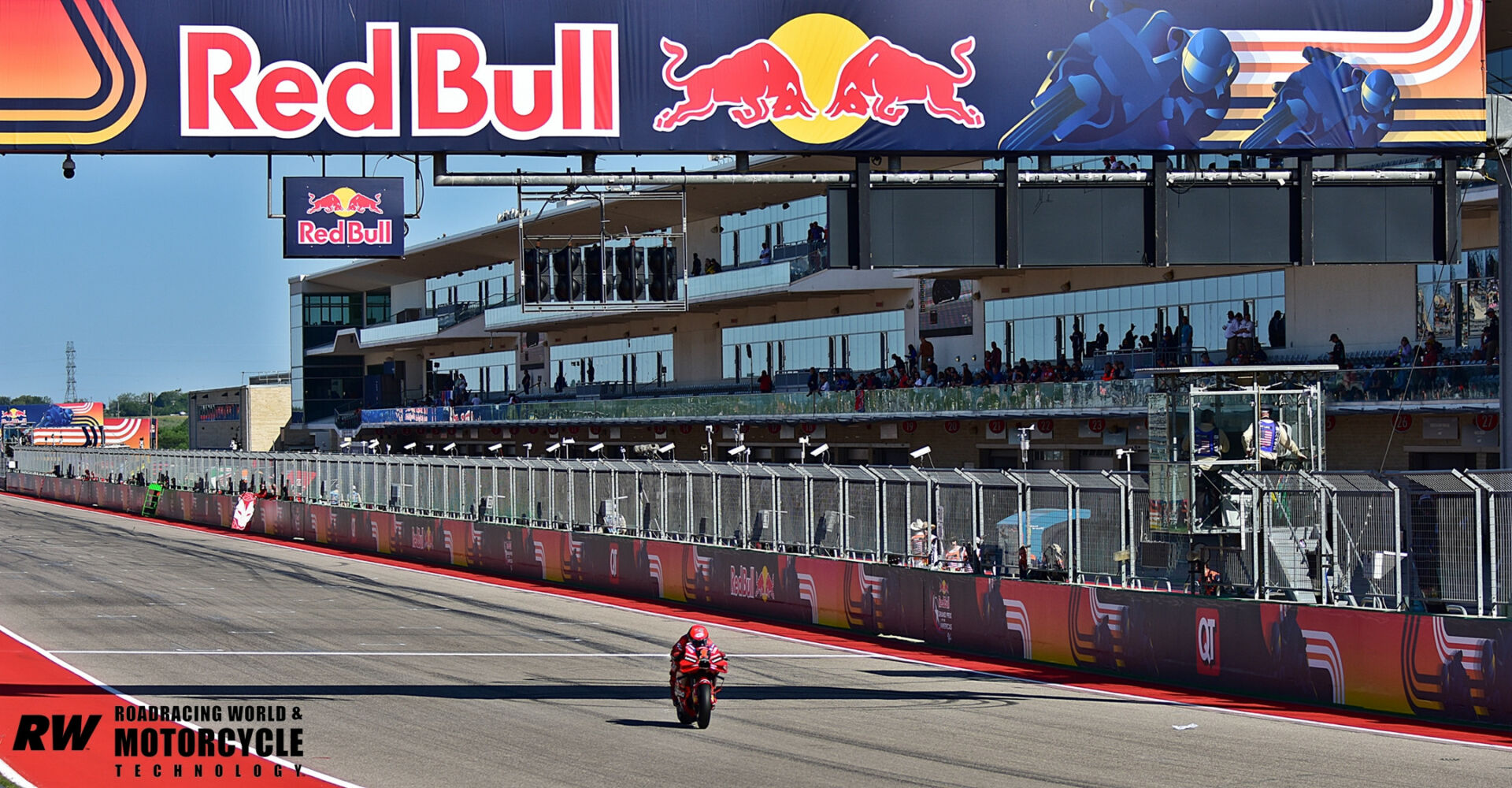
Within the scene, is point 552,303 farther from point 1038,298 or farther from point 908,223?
point 1038,298

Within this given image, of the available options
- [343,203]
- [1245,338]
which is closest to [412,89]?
[343,203]

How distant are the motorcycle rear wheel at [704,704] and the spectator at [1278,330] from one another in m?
26.2

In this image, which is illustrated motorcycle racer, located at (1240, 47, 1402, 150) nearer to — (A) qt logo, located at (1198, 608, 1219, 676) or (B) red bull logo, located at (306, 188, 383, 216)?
(A) qt logo, located at (1198, 608, 1219, 676)

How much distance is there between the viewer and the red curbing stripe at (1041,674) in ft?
48.5

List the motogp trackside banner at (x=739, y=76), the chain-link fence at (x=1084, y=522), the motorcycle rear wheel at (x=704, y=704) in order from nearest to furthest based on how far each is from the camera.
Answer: the motorcycle rear wheel at (x=704, y=704) → the motogp trackside banner at (x=739, y=76) → the chain-link fence at (x=1084, y=522)

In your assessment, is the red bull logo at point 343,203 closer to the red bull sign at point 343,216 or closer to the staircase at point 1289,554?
the red bull sign at point 343,216

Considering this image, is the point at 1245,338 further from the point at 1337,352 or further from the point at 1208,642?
the point at 1208,642

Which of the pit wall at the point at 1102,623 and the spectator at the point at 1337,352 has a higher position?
the spectator at the point at 1337,352

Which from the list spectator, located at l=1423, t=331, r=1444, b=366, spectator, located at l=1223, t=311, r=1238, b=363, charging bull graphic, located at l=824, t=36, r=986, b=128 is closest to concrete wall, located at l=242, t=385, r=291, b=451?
spectator, located at l=1223, t=311, r=1238, b=363

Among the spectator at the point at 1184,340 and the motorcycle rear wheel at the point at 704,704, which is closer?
the motorcycle rear wheel at the point at 704,704

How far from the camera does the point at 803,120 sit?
15633mm

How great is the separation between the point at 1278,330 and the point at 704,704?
1053 inches

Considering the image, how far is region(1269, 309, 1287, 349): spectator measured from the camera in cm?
3694

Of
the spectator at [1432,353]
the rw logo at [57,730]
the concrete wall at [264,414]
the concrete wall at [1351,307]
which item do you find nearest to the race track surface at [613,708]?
the rw logo at [57,730]
